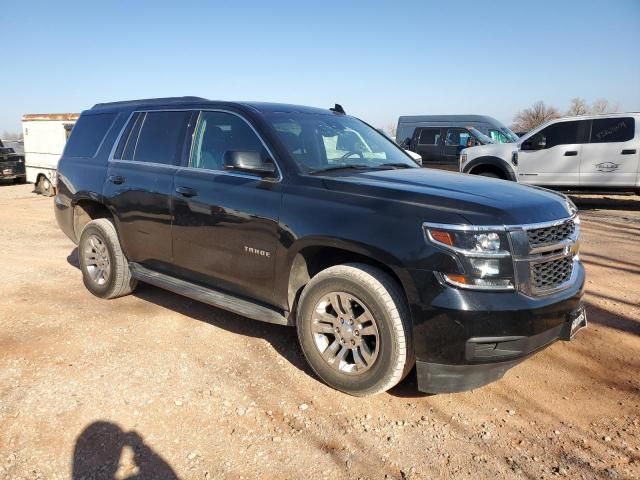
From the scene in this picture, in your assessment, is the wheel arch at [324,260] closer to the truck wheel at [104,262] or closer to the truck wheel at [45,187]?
the truck wheel at [104,262]

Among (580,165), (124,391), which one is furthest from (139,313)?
(580,165)

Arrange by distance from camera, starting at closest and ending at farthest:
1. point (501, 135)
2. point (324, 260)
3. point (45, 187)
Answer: point (324, 260) → point (45, 187) → point (501, 135)

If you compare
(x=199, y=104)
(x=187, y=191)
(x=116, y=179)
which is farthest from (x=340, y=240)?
(x=116, y=179)

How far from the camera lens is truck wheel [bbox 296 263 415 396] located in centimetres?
298

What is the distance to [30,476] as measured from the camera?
2529 mm

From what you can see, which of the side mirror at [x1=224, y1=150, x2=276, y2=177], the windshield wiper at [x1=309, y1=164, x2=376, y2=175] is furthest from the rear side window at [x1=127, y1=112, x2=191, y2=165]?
the windshield wiper at [x1=309, y1=164, x2=376, y2=175]

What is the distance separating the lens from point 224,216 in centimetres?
379

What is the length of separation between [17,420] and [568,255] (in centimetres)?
340

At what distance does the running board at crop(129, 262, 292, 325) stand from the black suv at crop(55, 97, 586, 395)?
12mm

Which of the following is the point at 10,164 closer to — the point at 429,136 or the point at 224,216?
the point at 429,136

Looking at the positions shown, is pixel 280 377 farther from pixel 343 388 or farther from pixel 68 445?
pixel 68 445

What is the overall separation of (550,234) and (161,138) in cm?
325

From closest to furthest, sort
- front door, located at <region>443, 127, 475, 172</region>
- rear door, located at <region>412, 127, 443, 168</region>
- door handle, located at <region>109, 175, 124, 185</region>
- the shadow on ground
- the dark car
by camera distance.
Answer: door handle, located at <region>109, 175, 124, 185</region> < the shadow on ground < front door, located at <region>443, 127, 475, 172</region> < rear door, located at <region>412, 127, 443, 168</region> < the dark car

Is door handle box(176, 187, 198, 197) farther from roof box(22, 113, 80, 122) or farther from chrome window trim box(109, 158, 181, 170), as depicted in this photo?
roof box(22, 113, 80, 122)
